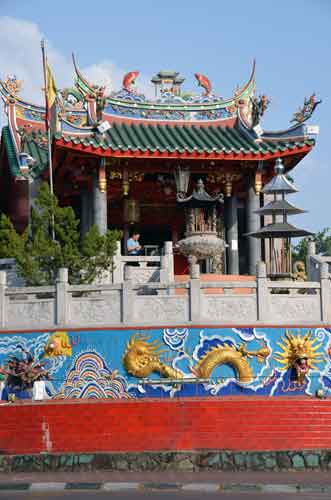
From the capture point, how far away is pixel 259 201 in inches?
1105

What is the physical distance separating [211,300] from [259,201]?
846 cm

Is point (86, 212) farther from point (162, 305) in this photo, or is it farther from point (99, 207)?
point (162, 305)

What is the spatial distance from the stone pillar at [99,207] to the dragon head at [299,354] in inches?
293

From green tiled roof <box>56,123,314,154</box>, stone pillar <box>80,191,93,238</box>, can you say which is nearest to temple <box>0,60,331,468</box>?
green tiled roof <box>56,123,314,154</box>

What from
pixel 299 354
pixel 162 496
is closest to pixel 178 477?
pixel 162 496

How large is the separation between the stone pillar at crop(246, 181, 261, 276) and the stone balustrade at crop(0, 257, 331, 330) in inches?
265

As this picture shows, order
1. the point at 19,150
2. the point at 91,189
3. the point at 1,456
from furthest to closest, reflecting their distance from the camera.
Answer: the point at 19,150, the point at 91,189, the point at 1,456

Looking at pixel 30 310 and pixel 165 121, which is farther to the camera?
pixel 165 121

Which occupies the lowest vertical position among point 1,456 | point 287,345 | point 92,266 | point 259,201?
point 1,456

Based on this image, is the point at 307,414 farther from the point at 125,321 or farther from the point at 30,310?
the point at 30,310

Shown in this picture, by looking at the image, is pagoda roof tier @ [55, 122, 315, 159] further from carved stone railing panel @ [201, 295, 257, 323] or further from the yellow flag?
carved stone railing panel @ [201, 295, 257, 323]

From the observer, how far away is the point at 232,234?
91.3 ft

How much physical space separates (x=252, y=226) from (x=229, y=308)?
24.6ft

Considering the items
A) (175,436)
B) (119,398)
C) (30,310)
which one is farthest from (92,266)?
(175,436)
